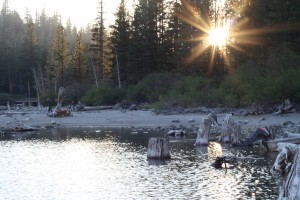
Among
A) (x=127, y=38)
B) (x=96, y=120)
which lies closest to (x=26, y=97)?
(x=127, y=38)

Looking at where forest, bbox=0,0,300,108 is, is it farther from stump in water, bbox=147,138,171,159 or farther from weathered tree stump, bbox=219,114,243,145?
stump in water, bbox=147,138,171,159

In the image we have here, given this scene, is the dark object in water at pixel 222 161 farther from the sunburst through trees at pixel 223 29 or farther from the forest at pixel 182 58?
the sunburst through trees at pixel 223 29

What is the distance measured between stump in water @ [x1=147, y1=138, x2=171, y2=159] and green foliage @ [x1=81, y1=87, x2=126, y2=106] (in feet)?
105

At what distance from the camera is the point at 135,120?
38.3 meters

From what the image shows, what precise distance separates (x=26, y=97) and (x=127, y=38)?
28.7 metres

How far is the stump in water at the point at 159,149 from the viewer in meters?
19.9

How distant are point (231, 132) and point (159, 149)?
18.2 feet

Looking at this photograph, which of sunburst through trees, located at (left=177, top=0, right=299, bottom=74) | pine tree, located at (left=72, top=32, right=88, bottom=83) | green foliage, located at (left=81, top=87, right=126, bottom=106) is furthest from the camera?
pine tree, located at (left=72, top=32, right=88, bottom=83)

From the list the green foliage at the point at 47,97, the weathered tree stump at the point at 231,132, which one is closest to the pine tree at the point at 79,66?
the green foliage at the point at 47,97

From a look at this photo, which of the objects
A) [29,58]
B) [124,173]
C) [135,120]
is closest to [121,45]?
[135,120]

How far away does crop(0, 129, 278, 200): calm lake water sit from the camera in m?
13.7

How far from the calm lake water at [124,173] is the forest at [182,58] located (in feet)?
46.5

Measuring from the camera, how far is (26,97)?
82.6 metres

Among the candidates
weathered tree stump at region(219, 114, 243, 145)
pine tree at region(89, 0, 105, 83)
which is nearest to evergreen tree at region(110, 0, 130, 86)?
pine tree at region(89, 0, 105, 83)
